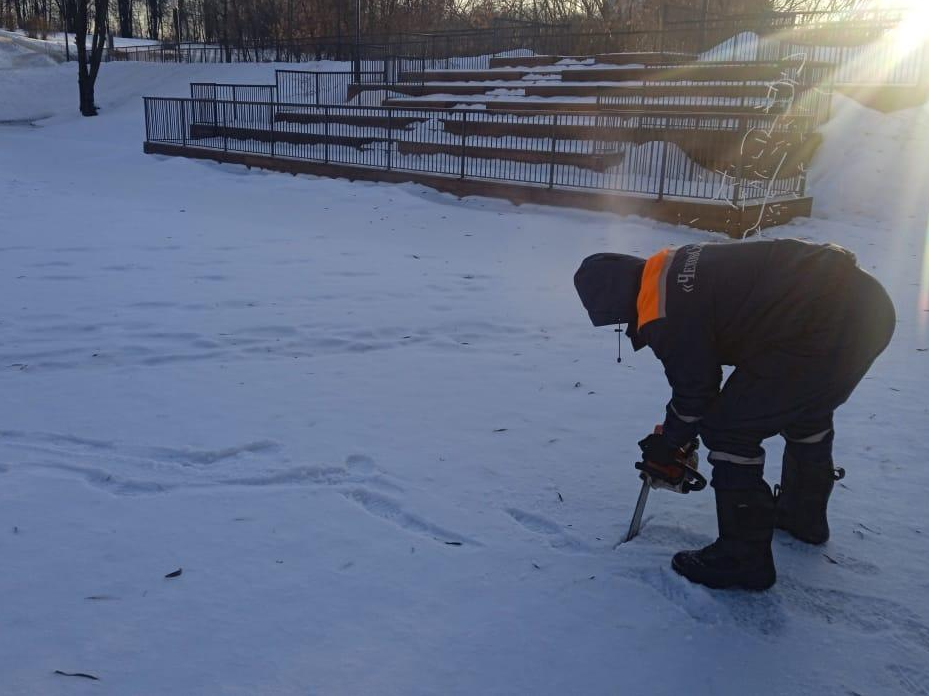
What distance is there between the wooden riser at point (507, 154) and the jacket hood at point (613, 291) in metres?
11.7

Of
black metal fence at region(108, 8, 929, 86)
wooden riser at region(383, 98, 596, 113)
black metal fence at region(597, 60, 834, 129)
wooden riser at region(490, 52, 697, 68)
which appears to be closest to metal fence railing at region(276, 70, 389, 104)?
Answer: black metal fence at region(108, 8, 929, 86)

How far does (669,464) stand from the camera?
3242 millimetres

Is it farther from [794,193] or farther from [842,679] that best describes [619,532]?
[794,193]

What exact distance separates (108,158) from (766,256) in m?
20.2

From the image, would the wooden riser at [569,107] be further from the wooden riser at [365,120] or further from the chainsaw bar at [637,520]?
the chainsaw bar at [637,520]

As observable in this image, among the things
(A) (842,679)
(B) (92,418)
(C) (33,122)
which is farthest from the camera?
(C) (33,122)

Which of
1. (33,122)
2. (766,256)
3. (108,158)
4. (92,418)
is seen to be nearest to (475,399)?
(92,418)

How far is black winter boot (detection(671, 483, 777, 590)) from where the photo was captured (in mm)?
3182

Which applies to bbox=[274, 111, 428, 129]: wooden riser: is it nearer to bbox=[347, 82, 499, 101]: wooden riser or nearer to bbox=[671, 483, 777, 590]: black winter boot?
bbox=[347, 82, 499, 101]: wooden riser

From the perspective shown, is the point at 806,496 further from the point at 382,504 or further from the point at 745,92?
the point at 745,92

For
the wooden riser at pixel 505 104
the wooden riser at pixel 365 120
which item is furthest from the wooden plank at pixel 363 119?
the wooden riser at pixel 505 104

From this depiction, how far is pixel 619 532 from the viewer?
375 cm

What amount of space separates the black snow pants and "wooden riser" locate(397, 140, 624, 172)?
11.8 m

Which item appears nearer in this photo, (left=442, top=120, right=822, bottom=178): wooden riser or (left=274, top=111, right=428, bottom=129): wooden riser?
(left=442, top=120, right=822, bottom=178): wooden riser
